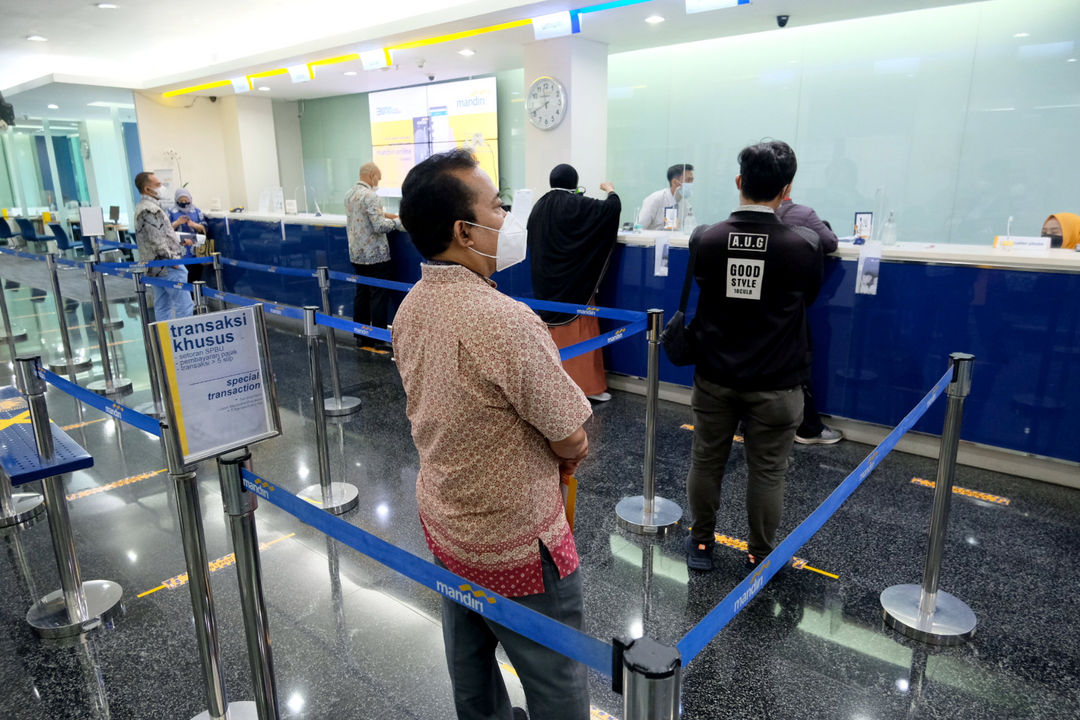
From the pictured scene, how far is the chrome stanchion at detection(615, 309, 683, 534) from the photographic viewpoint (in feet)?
9.84

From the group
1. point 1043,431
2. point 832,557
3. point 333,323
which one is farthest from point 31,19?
point 1043,431

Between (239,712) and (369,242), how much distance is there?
15.5 feet

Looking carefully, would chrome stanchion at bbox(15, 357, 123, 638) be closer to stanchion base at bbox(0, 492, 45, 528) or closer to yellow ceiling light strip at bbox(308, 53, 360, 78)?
stanchion base at bbox(0, 492, 45, 528)

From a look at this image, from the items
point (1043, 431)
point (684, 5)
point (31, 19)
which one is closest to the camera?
point (1043, 431)

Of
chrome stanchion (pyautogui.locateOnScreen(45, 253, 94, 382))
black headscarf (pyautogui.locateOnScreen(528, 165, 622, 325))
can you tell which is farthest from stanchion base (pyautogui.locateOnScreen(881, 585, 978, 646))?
chrome stanchion (pyautogui.locateOnScreen(45, 253, 94, 382))

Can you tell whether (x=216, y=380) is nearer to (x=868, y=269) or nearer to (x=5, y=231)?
(x=868, y=269)

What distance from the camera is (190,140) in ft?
34.2

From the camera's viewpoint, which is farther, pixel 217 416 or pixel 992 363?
pixel 992 363

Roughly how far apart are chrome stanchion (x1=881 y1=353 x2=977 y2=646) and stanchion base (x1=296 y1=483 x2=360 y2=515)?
232 centimetres

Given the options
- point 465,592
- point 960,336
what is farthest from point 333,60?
point 465,592

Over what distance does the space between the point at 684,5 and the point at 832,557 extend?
4315 mm

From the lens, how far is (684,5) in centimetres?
527

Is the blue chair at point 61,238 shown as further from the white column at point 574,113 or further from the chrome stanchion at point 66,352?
the white column at point 574,113

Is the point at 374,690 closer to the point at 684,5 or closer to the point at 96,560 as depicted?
the point at 96,560
